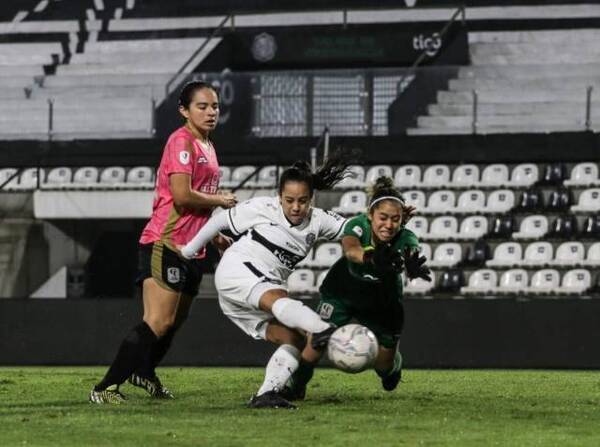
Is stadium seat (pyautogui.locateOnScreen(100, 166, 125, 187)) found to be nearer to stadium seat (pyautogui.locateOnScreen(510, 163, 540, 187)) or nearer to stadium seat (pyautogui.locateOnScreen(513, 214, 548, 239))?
stadium seat (pyautogui.locateOnScreen(510, 163, 540, 187))

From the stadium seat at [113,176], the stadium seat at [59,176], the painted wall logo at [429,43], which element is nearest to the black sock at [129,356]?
the stadium seat at [113,176]

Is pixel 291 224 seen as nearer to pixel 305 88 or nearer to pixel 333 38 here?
pixel 305 88

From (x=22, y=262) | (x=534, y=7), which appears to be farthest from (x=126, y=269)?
(x=534, y=7)

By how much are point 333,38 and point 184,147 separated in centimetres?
1867

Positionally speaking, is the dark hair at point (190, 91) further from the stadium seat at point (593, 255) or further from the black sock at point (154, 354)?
the stadium seat at point (593, 255)

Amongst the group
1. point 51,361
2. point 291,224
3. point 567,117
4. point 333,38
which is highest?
point 333,38

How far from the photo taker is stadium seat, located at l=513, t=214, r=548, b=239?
2123 cm

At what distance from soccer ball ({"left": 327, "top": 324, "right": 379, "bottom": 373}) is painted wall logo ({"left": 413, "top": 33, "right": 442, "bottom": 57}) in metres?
18.8

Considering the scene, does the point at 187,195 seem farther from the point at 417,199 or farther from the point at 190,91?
the point at 417,199

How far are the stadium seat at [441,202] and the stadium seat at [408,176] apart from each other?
1.61 ft

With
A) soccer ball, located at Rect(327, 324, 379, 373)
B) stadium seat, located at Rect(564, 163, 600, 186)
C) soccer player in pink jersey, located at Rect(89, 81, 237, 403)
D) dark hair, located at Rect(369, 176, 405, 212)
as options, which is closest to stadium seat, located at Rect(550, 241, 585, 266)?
stadium seat, located at Rect(564, 163, 600, 186)

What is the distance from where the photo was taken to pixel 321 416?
29.1 feet

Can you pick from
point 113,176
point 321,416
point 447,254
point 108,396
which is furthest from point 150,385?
point 113,176

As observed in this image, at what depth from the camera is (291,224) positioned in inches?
374
